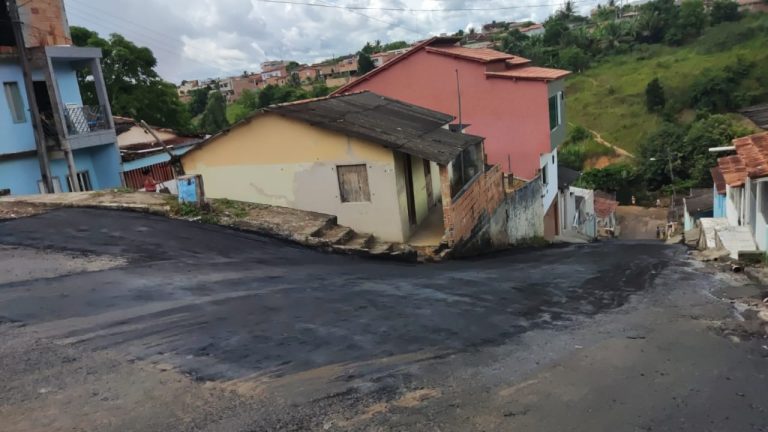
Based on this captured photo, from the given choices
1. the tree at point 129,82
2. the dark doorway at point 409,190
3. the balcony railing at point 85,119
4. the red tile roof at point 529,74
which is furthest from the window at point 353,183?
the tree at point 129,82

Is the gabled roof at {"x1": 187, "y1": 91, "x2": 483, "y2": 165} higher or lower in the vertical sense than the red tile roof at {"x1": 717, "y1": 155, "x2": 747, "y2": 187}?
higher

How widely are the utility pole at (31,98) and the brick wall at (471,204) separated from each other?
13.9 m

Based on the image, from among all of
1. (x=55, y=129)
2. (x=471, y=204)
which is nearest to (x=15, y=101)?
(x=55, y=129)

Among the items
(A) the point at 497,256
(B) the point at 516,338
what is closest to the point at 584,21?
(A) the point at 497,256

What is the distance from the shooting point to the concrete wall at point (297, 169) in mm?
11773

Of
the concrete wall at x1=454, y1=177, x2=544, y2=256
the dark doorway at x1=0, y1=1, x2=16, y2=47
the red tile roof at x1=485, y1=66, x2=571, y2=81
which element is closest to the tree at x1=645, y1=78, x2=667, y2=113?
the red tile roof at x1=485, y1=66, x2=571, y2=81

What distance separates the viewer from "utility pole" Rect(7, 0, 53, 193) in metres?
17.5

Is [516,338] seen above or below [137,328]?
below

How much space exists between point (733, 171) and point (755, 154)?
1612 millimetres

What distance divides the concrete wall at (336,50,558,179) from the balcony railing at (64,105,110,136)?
1026cm

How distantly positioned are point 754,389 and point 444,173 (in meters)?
7.19

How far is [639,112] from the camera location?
169 ft

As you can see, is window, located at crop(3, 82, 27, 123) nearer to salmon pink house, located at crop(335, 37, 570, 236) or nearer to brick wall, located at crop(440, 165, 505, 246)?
salmon pink house, located at crop(335, 37, 570, 236)

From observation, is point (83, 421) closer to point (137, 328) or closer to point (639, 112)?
point (137, 328)
